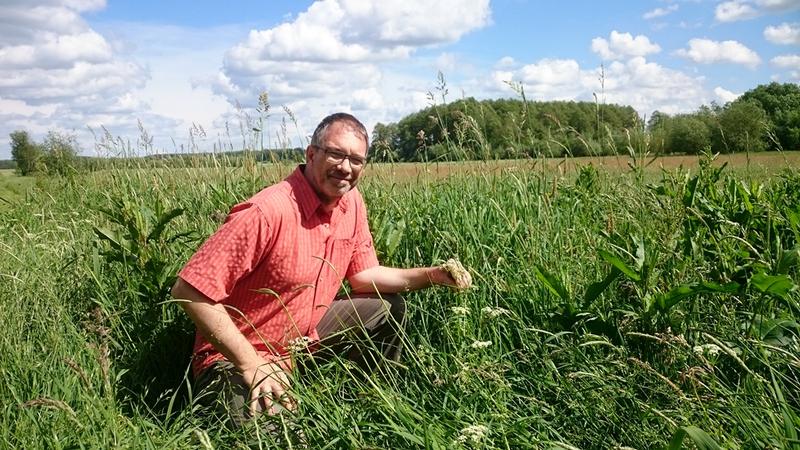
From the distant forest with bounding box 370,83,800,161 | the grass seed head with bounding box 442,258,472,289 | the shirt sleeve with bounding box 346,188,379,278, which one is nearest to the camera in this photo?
the grass seed head with bounding box 442,258,472,289

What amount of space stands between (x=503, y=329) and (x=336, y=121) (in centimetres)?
122

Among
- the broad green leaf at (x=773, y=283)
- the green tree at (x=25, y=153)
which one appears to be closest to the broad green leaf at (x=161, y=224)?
the broad green leaf at (x=773, y=283)

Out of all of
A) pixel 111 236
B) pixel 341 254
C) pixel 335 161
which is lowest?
pixel 341 254

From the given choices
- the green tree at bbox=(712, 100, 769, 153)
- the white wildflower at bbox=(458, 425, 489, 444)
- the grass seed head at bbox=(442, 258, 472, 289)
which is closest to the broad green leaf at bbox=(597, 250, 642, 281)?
the grass seed head at bbox=(442, 258, 472, 289)

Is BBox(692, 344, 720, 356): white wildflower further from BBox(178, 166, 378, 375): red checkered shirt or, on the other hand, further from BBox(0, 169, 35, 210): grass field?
BBox(0, 169, 35, 210): grass field

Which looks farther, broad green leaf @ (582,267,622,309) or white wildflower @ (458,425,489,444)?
broad green leaf @ (582,267,622,309)

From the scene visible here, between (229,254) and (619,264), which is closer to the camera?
(619,264)

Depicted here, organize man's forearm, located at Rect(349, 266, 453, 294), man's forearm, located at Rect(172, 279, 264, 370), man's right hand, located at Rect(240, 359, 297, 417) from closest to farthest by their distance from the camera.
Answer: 1. man's right hand, located at Rect(240, 359, 297, 417)
2. man's forearm, located at Rect(172, 279, 264, 370)
3. man's forearm, located at Rect(349, 266, 453, 294)

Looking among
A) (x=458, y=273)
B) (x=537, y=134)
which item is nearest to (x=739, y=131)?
(x=537, y=134)

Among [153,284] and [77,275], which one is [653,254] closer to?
[153,284]

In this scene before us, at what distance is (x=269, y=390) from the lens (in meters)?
2.64

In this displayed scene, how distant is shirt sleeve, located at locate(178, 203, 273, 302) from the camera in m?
2.78

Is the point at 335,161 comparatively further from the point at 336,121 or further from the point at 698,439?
the point at 698,439

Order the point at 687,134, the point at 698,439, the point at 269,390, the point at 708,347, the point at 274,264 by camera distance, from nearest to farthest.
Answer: the point at 698,439 < the point at 708,347 < the point at 269,390 < the point at 274,264 < the point at 687,134
